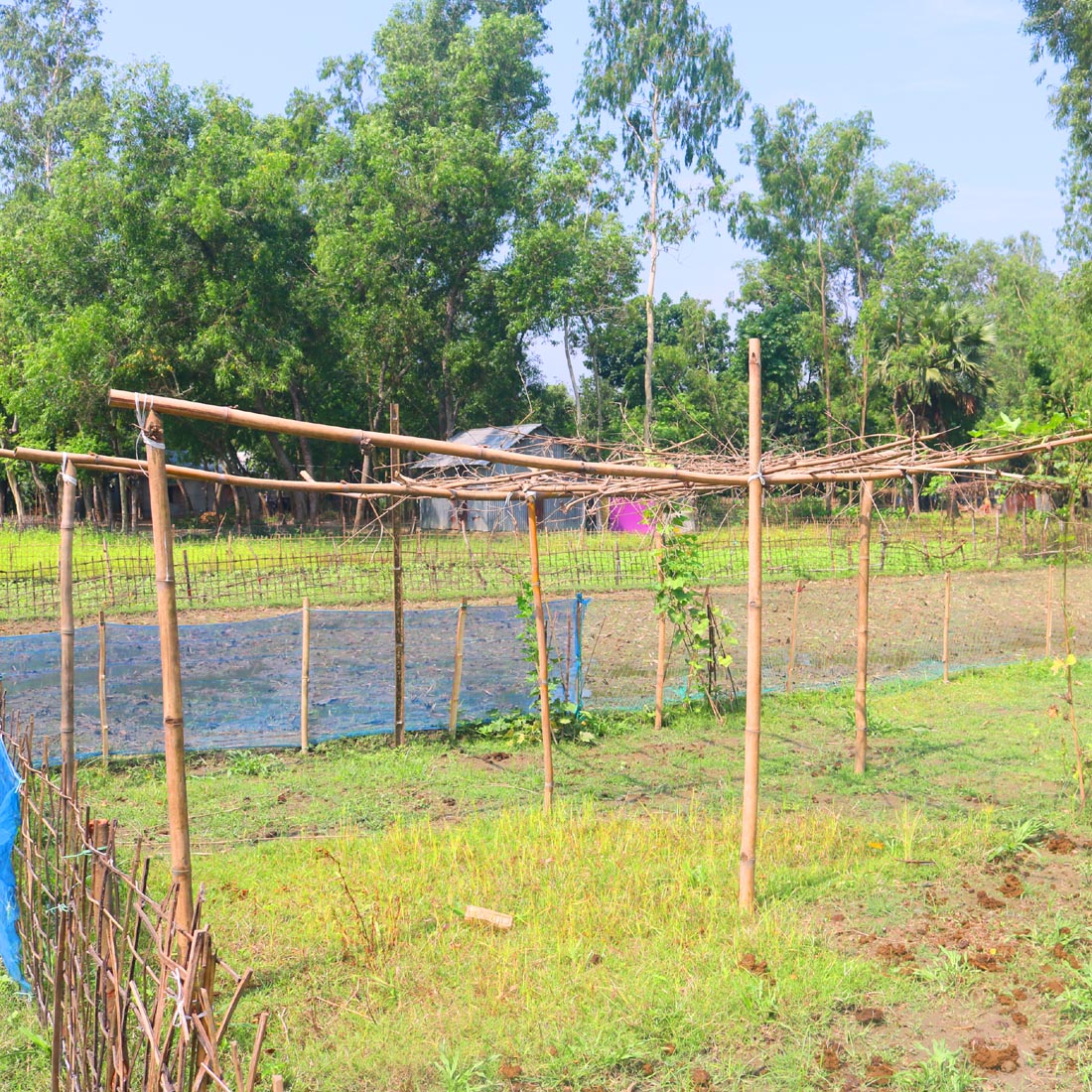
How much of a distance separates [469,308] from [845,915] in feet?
101

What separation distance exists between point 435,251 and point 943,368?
16.2 m

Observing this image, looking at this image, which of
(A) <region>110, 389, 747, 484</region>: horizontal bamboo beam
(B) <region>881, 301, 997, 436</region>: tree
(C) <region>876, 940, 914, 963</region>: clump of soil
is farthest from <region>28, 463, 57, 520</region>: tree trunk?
(C) <region>876, 940, 914, 963</region>: clump of soil

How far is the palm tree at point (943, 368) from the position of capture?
105ft

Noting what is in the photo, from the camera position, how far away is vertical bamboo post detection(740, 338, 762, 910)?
5105 millimetres

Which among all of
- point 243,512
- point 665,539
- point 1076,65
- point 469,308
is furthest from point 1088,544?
point 243,512

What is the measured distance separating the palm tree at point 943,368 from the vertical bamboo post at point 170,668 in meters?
29.7

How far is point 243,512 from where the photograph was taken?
109 ft

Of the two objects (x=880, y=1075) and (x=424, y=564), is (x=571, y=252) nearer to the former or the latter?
(x=424, y=564)

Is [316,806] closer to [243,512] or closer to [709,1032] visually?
[709,1032]

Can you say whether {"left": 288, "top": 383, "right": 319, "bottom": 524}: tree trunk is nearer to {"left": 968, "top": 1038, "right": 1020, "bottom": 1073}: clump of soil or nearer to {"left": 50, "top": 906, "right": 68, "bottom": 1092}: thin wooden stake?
{"left": 50, "top": 906, "right": 68, "bottom": 1092}: thin wooden stake

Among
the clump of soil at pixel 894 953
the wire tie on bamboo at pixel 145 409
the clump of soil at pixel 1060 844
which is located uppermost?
the wire tie on bamboo at pixel 145 409

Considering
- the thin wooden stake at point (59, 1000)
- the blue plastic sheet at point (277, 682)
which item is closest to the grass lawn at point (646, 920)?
the thin wooden stake at point (59, 1000)

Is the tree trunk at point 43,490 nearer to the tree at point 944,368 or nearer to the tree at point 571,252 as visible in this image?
the tree at point 571,252

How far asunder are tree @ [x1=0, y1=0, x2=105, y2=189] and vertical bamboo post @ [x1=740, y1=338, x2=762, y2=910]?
117 feet
